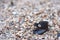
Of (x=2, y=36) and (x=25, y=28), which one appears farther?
(x=25, y=28)

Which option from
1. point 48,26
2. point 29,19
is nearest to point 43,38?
point 48,26

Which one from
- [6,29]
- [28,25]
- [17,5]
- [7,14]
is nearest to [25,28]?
[28,25]

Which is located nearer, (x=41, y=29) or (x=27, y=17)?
(x=41, y=29)

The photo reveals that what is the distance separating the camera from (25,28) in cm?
252

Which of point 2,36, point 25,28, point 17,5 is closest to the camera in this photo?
point 2,36

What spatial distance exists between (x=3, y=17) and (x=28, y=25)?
386mm

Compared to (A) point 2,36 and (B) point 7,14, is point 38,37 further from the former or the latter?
(B) point 7,14

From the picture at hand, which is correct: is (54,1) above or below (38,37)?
above

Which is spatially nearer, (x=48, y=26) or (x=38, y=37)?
(x=38, y=37)

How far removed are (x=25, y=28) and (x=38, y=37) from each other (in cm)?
24

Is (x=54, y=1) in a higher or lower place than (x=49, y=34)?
higher

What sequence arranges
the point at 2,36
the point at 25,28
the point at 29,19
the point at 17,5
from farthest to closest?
the point at 17,5, the point at 29,19, the point at 25,28, the point at 2,36

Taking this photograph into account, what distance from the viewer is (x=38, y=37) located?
7.75 ft

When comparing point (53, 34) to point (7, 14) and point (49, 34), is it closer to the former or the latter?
point (49, 34)
